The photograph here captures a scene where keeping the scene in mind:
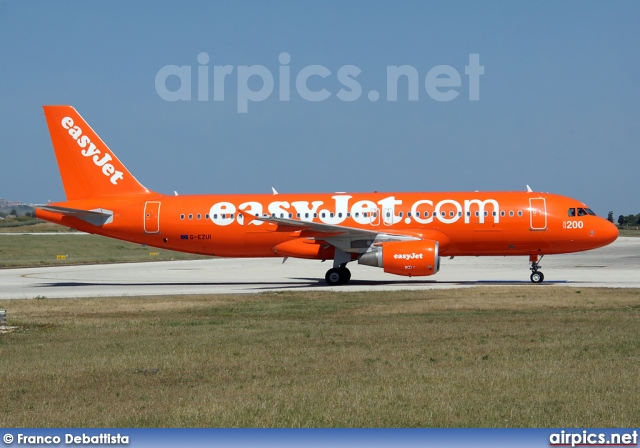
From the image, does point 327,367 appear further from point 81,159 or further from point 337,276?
point 81,159

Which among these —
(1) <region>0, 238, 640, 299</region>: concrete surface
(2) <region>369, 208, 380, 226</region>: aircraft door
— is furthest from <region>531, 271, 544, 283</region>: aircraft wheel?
(2) <region>369, 208, 380, 226</region>: aircraft door

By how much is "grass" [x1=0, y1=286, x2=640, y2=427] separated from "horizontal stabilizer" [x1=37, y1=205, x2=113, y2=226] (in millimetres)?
13641

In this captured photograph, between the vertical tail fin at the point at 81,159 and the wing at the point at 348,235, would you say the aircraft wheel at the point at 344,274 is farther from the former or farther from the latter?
the vertical tail fin at the point at 81,159

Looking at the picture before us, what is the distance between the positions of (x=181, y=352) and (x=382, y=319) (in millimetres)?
7459

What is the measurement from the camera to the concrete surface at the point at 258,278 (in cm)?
3703

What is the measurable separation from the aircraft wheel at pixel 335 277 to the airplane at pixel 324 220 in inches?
2.2

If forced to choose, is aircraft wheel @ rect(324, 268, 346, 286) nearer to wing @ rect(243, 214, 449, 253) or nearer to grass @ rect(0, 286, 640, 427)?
wing @ rect(243, 214, 449, 253)

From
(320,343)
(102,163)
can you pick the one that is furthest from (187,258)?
(320,343)

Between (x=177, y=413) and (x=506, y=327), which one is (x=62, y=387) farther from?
(x=506, y=327)

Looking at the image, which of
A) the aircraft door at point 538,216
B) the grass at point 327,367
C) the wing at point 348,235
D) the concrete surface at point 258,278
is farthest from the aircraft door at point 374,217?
the grass at point 327,367

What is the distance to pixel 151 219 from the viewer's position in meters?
40.3

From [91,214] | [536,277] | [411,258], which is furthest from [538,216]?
[91,214]

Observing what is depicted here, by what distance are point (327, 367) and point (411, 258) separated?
20765mm

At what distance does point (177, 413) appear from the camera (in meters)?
11.7
